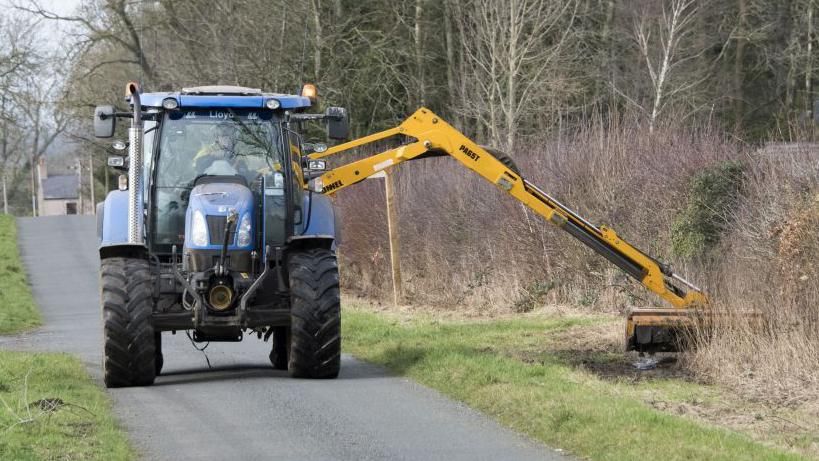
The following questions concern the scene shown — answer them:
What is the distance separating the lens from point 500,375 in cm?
1276

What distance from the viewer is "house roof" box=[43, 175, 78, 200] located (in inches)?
4764

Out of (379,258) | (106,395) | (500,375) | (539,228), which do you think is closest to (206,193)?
(106,395)

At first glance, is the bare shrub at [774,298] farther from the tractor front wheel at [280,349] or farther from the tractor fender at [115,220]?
the tractor fender at [115,220]

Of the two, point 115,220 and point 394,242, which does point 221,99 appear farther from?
point 394,242

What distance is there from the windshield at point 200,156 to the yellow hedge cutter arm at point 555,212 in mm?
959

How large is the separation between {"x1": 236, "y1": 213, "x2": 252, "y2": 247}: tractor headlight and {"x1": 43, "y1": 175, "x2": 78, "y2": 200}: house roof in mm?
109352

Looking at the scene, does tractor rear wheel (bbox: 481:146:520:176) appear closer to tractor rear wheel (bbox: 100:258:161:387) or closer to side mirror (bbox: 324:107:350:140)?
side mirror (bbox: 324:107:350:140)

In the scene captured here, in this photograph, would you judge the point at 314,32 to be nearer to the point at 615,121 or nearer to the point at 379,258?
the point at 379,258

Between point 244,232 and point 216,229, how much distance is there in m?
0.28

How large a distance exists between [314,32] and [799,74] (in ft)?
49.5

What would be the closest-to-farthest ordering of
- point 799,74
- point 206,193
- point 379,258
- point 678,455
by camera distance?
1. point 678,455
2. point 206,193
3. point 379,258
4. point 799,74

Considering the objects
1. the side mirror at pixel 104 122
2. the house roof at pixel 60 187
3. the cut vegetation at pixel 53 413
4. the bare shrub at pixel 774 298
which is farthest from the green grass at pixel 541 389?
the house roof at pixel 60 187

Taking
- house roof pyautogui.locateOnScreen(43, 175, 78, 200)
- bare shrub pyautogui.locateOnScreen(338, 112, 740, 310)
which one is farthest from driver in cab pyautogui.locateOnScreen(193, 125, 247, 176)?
house roof pyautogui.locateOnScreen(43, 175, 78, 200)

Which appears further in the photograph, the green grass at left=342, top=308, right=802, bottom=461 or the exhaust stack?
the exhaust stack
